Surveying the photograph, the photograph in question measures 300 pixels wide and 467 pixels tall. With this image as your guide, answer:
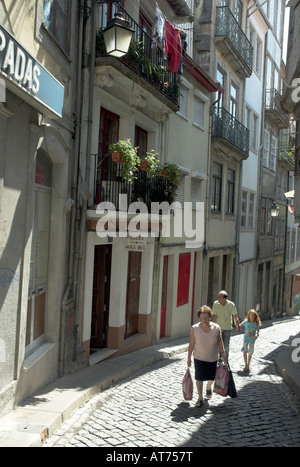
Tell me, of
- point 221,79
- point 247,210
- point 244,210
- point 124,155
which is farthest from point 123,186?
point 247,210

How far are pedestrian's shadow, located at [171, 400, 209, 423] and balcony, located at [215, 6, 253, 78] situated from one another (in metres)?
14.6

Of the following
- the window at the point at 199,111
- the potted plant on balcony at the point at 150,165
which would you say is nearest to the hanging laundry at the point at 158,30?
the potted plant on balcony at the point at 150,165

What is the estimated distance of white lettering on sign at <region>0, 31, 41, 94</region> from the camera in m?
5.23

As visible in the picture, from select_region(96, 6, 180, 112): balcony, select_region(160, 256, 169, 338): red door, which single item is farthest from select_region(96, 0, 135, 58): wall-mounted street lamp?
select_region(160, 256, 169, 338): red door

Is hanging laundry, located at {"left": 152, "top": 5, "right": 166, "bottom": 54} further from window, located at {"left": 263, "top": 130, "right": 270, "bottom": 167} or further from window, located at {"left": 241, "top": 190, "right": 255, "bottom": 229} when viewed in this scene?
window, located at {"left": 263, "top": 130, "right": 270, "bottom": 167}

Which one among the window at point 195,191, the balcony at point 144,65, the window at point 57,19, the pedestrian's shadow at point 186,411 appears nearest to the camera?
the pedestrian's shadow at point 186,411

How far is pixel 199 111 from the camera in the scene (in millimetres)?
17547

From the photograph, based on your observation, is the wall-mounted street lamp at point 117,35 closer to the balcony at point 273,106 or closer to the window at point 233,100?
the window at point 233,100

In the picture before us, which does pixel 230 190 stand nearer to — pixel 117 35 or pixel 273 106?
pixel 273 106

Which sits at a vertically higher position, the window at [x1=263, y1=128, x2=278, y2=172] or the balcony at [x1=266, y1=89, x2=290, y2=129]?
the balcony at [x1=266, y1=89, x2=290, y2=129]

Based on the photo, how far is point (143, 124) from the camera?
12.9m

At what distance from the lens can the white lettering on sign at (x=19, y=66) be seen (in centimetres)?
523

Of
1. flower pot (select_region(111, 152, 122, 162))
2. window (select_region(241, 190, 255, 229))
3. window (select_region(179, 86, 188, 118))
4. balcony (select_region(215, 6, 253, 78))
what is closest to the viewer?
flower pot (select_region(111, 152, 122, 162))

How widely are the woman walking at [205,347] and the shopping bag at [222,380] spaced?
0.30 feet
